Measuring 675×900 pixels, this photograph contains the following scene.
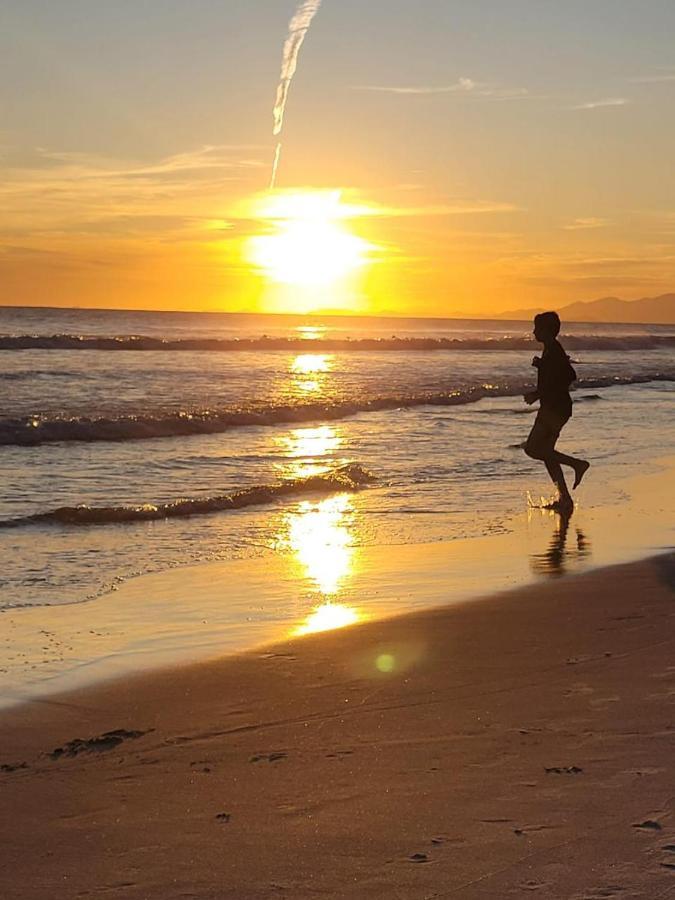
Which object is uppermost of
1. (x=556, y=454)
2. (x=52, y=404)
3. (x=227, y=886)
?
(x=52, y=404)

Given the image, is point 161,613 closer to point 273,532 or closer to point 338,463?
point 273,532

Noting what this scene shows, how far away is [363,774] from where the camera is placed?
4.02m

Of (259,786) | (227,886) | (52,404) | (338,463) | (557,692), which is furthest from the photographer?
(52,404)

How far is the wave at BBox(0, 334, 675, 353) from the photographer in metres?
52.9

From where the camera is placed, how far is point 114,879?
10.7 feet

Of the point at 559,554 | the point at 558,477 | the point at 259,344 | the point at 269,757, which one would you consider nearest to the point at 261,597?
the point at 559,554

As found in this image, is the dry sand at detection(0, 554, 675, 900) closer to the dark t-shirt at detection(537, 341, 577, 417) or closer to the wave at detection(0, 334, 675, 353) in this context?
the dark t-shirt at detection(537, 341, 577, 417)

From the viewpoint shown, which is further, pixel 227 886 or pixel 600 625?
pixel 600 625

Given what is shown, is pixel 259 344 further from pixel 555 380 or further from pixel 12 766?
pixel 12 766

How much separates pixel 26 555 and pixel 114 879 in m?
5.97

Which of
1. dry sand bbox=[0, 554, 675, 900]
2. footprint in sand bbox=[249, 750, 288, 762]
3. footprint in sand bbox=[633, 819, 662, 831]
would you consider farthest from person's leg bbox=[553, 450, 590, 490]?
footprint in sand bbox=[633, 819, 662, 831]

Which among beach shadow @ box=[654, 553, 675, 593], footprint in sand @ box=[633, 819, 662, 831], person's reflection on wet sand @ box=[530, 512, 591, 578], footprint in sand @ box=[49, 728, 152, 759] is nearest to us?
footprint in sand @ box=[633, 819, 662, 831]

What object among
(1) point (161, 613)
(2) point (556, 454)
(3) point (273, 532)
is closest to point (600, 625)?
(1) point (161, 613)

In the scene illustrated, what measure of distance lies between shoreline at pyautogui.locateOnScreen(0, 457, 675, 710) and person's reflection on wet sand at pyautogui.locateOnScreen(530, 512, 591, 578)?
1cm
